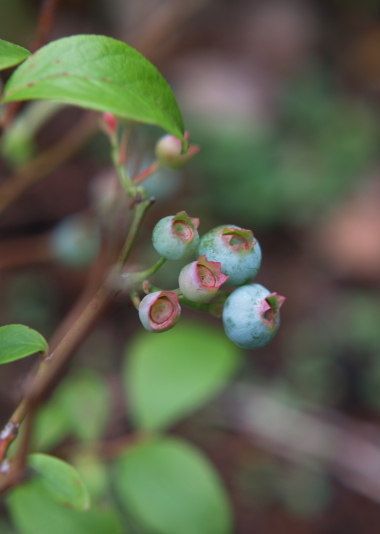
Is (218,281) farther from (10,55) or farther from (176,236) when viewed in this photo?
(10,55)

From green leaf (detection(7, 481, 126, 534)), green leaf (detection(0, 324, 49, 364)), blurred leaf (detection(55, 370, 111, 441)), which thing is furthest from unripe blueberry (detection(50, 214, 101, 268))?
green leaf (detection(0, 324, 49, 364))

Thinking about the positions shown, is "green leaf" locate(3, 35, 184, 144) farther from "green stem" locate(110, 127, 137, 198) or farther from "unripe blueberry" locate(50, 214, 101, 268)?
"unripe blueberry" locate(50, 214, 101, 268)

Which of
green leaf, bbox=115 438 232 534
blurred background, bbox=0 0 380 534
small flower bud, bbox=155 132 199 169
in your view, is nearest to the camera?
small flower bud, bbox=155 132 199 169

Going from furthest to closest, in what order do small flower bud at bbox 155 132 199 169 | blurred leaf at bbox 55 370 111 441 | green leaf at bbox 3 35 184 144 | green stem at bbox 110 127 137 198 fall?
blurred leaf at bbox 55 370 111 441 < small flower bud at bbox 155 132 199 169 < green stem at bbox 110 127 137 198 < green leaf at bbox 3 35 184 144

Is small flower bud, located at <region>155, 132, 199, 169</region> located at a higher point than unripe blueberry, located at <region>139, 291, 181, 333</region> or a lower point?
higher

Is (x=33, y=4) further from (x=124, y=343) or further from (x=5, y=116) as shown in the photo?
(x=5, y=116)

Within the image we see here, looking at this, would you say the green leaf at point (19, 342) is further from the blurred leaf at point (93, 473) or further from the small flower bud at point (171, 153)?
the blurred leaf at point (93, 473)

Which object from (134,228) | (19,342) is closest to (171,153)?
(134,228)
